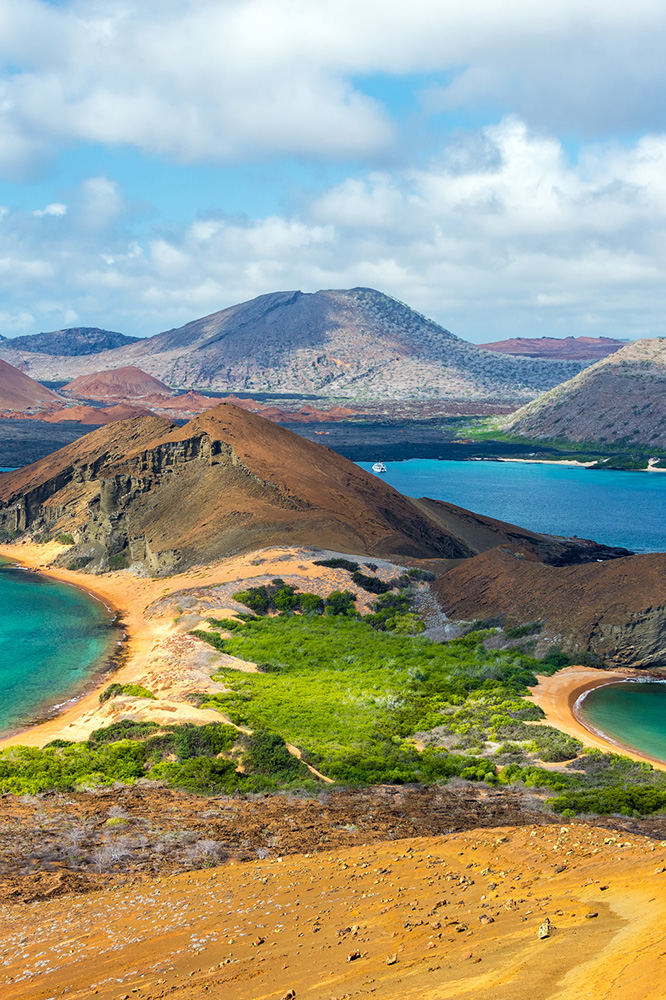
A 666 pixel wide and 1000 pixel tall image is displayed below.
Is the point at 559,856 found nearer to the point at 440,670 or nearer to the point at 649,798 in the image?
the point at 649,798

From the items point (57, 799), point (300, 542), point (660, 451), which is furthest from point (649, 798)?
point (660, 451)

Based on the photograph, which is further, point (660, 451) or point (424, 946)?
point (660, 451)

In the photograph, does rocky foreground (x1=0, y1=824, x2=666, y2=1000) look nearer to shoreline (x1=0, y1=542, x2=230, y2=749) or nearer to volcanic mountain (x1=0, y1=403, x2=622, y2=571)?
shoreline (x1=0, y1=542, x2=230, y2=749)

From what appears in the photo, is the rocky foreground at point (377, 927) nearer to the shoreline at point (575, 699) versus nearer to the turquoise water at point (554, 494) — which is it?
the shoreline at point (575, 699)

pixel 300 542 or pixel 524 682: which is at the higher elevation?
pixel 300 542

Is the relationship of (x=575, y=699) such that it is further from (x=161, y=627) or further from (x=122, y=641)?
(x=122, y=641)

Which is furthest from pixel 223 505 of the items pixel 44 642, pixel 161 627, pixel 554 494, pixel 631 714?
pixel 554 494
